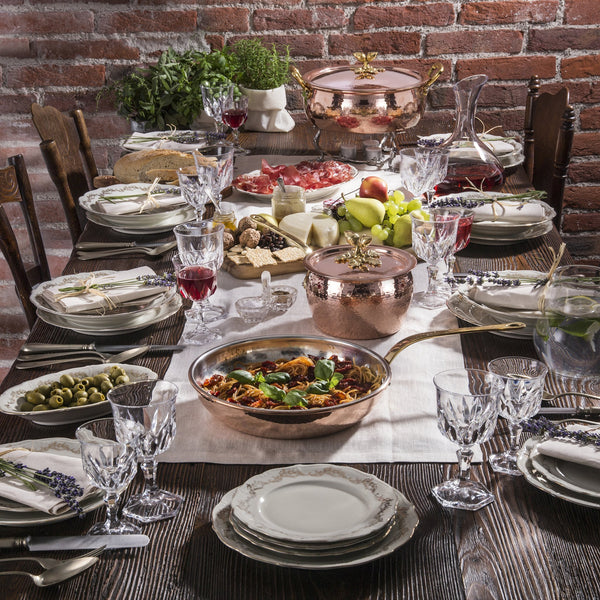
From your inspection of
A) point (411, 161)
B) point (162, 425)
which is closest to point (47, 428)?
point (162, 425)

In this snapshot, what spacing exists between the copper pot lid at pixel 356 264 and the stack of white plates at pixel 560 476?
0.44m

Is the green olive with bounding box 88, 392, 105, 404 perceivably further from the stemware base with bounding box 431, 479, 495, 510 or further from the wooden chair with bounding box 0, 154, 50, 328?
the wooden chair with bounding box 0, 154, 50, 328

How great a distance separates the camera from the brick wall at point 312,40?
294cm

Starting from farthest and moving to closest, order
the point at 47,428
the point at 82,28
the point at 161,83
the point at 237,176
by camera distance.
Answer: the point at 82,28 < the point at 161,83 < the point at 237,176 < the point at 47,428

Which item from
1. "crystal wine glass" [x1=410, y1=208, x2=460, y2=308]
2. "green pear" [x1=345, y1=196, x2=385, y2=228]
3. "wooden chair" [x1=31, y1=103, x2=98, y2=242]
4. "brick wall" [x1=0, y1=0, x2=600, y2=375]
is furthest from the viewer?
"brick wall" [x1=0, y1=0, x2=600, y2=375]

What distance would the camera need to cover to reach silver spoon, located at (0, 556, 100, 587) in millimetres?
814

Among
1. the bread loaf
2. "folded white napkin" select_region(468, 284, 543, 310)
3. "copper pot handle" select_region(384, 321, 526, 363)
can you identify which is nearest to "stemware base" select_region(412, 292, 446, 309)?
"folded white napkin" select_region(468, 284, 543, 310)

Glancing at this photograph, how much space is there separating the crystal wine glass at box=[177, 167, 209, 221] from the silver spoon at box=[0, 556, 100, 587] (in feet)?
3.80

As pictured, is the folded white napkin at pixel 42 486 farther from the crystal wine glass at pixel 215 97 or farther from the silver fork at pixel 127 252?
the crystal wine glass at pixel 215 97

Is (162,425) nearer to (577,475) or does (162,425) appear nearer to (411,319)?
(577,475)

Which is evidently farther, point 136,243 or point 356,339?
point 136,243

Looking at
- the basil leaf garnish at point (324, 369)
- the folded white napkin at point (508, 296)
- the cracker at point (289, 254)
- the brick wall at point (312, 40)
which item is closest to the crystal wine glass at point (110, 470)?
the basil leaf garnish at point (324, 369)

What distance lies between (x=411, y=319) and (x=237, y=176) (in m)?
0.98

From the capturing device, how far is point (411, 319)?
4.84 ft
